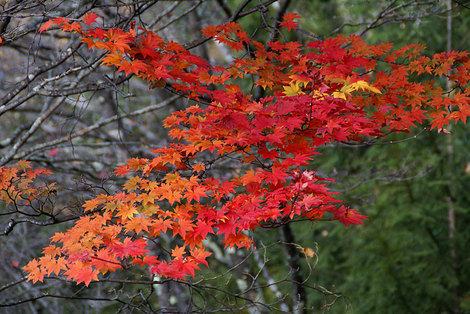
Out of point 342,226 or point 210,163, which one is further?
point 342,226

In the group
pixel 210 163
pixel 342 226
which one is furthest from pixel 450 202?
pixel 210 163

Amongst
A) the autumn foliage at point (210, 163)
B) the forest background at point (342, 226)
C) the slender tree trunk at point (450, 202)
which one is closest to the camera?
the autumn foliage at point (210, 163)

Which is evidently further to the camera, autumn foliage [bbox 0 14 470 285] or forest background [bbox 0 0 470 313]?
forest background [bbox 0 0 470 313]

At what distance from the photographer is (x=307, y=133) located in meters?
2.80

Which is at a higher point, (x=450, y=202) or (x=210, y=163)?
(x=210, y=163)

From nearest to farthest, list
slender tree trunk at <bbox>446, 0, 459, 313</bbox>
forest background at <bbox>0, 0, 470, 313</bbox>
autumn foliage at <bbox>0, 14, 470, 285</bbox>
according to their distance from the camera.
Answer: autumn foliage at <bbox>0, 14, 470, 285</bbox> < forest background at <bbox>0, 0, 470, 313</bbox> < slender tree trunk at <bbox>446, 0, 459, 313</bbox>

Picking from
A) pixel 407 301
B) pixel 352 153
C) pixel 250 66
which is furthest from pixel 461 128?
pixel 250 66

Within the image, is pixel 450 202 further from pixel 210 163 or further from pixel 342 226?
pixel 210 163

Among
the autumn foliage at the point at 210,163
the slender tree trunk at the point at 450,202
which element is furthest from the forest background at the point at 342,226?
the autumn foliage at the point at 210,163

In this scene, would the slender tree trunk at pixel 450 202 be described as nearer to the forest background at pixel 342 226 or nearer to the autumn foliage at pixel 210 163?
the forest background at pixel 342 226

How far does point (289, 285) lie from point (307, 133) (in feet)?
12.8

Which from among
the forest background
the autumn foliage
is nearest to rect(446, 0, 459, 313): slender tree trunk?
the forest background

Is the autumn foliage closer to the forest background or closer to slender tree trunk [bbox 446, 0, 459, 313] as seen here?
the forest background

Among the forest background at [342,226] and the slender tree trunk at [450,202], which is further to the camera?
the slender tree trunk at [450,202]
